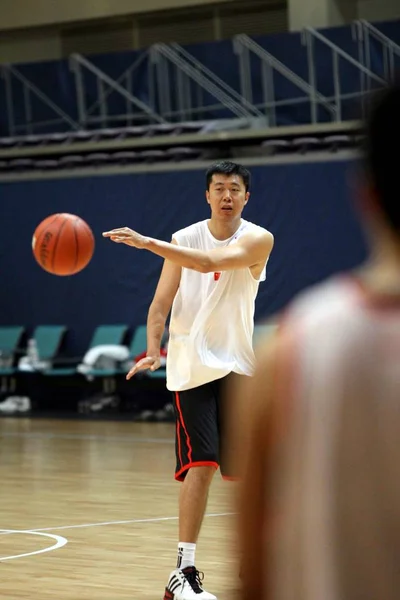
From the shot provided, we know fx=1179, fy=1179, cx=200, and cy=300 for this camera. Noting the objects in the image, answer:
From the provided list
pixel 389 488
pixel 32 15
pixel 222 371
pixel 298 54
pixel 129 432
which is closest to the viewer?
pixel 389 488

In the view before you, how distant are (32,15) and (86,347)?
6061 millimetres

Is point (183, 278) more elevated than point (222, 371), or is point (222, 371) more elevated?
point (183, 278)

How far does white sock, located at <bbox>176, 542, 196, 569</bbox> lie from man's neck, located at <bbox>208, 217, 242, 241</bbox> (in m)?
1.48

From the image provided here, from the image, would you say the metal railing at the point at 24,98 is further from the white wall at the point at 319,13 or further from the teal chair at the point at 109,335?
the white wall at the point at 319,13

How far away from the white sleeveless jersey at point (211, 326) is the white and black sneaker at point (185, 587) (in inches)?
33.8

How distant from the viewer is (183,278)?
5664 millimetres

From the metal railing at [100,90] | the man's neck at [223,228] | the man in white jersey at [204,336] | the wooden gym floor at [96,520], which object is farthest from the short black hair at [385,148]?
the metal railing at [100,90]

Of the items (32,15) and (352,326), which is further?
(32,15)

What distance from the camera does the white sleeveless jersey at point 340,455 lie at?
143 cm

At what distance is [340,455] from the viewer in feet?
4.73

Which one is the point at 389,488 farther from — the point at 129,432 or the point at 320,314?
the point at 129,432

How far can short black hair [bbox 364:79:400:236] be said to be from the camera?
1.47 m

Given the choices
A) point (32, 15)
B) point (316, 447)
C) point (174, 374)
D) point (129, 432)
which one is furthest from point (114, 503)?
point (32, 15)

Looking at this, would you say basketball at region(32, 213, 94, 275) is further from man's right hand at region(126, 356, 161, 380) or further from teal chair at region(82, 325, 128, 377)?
teal chair at region(82, 325, 128, 377)
